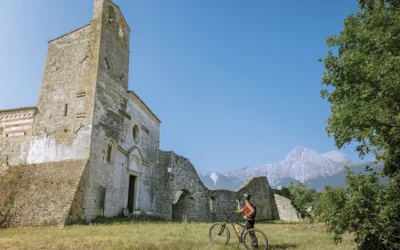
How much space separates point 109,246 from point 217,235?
311 centimetres

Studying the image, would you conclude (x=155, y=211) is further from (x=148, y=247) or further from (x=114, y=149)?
(x=148, y=247)

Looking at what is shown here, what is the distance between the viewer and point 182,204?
70.7ft

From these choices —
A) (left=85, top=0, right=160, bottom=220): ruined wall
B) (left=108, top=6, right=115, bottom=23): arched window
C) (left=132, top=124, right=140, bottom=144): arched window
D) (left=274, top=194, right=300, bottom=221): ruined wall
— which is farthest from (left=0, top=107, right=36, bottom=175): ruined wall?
(left=274, top=194, right=300, bottom=221): ruined wall

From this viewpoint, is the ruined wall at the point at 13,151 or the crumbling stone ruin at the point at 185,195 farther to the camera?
the crumbling stone ruin at the point at 185,195

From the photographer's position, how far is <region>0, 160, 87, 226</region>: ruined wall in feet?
39.0

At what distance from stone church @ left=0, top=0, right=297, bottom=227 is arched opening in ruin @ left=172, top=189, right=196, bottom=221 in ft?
6.86

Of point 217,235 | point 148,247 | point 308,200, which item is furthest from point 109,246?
point 308,200

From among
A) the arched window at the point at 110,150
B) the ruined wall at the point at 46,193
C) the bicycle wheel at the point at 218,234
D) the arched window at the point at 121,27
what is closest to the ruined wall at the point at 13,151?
the ruined wall at the point at 46,193

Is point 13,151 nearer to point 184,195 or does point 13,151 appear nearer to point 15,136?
point 15,136

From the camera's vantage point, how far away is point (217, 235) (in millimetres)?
8422

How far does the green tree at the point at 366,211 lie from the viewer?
6.14 m

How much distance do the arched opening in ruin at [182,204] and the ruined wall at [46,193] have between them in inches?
388

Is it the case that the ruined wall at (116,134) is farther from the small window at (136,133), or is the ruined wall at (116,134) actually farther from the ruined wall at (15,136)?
the ruined wall at (15,136)

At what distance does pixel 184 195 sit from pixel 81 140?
10.4 meters
